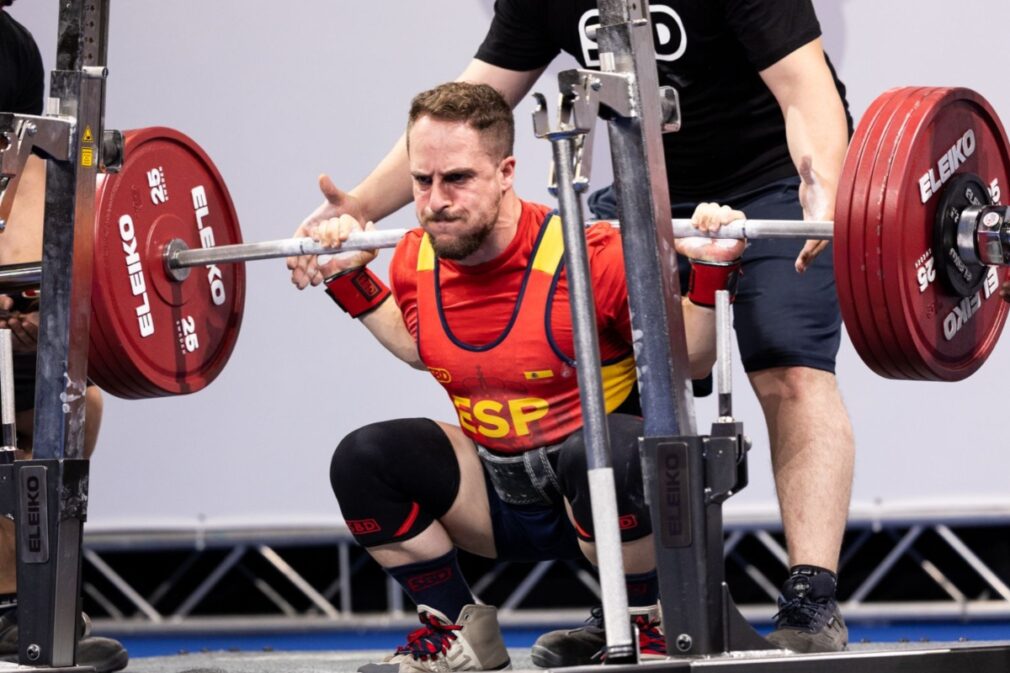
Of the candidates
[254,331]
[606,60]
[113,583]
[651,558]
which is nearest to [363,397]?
[254,331]

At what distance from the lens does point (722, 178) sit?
2.91m

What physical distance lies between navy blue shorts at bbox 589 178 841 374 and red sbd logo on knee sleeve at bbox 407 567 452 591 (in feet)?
2.31

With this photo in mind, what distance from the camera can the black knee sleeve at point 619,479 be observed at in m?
2.40

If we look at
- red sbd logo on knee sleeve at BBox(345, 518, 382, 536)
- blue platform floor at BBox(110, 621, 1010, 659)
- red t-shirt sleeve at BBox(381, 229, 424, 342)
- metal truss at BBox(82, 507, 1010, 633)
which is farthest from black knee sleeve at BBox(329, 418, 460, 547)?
metal truss at BBox(82, 507, 1010, 633)

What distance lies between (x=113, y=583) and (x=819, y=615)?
2.95m

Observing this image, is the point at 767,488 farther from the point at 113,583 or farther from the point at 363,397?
the point at 113,583

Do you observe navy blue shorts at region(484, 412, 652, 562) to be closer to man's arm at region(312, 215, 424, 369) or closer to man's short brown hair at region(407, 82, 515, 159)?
man's arm at region(312, 215, 424, 369)

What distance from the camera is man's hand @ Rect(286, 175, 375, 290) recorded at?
109 inches

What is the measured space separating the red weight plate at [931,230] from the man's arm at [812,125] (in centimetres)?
19

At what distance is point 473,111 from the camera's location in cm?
251

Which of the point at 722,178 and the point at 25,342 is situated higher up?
the point at 722,178

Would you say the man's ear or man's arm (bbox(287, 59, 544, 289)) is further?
man's arm (bbox(287, 59, 544, 289))

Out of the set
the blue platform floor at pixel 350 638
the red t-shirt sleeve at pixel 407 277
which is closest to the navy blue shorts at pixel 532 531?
the red t-shirt sleeve at pixel 407 277

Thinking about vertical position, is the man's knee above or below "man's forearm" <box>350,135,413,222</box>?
below
